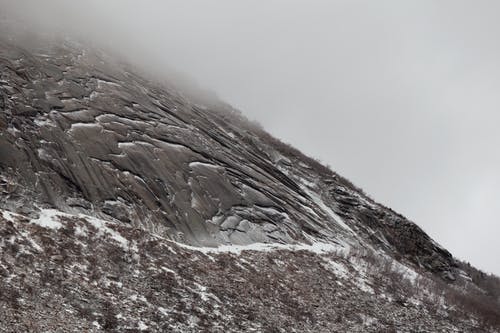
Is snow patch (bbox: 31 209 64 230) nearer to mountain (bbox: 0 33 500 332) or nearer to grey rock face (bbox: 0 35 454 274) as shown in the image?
mountain (bbox: 0 33 500 332)

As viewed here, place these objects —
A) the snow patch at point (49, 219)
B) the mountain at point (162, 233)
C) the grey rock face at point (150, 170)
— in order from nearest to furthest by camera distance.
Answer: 1. the mountain at point (162, 233)
2. the snow patch at point (49, 219)
3. the grey rock face at point (150, 170)

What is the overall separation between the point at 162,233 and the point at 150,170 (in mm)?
4220

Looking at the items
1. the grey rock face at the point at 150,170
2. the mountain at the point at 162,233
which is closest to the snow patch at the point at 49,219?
the mountain at the point at 162,233

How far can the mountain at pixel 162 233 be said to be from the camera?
535 inches

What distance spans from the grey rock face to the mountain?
0.09 m

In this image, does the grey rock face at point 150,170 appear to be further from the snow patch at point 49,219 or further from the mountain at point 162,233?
the snow patch at point 49,219

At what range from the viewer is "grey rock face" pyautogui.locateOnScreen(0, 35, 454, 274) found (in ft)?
59.9

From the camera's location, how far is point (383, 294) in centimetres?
2212

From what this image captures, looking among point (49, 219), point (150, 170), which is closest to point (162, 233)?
point (150, 170)

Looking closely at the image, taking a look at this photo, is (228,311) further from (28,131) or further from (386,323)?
(28,131)

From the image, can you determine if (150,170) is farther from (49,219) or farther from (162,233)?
(49,219)

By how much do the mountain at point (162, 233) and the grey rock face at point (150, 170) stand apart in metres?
0.09

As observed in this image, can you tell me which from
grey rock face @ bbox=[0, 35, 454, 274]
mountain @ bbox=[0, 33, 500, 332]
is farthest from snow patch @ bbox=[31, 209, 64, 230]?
grey rock face @ bbox=[0, 35, 454, 274]

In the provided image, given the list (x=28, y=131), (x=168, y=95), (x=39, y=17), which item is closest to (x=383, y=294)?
(x=28, y=131)
